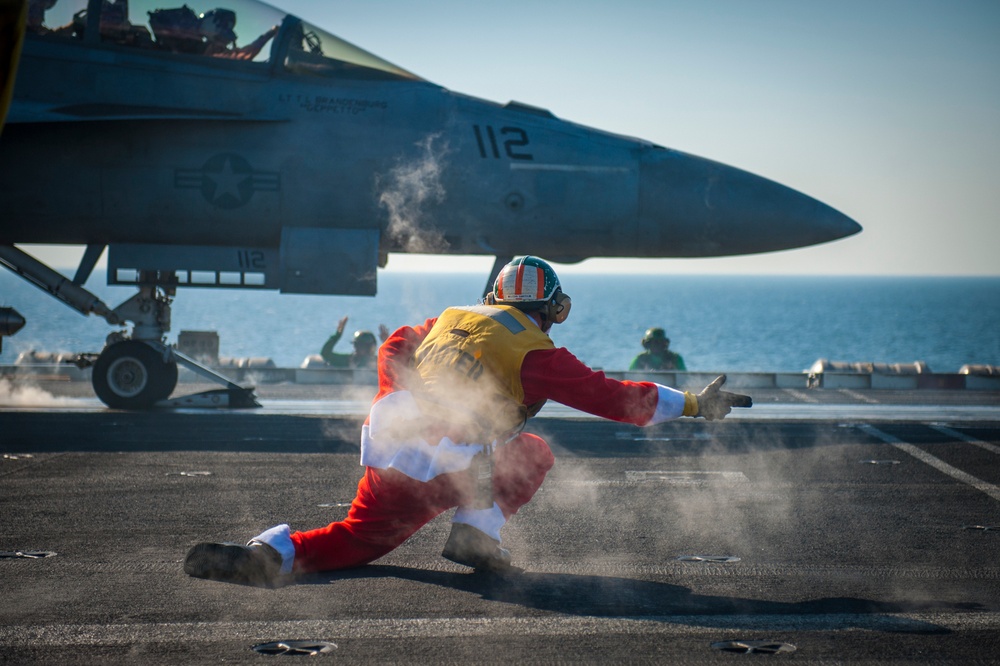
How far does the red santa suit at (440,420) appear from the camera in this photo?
19.2ft

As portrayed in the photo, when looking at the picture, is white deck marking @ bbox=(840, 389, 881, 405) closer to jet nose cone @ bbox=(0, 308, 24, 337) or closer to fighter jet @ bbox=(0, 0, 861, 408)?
fighter jet @ bbox=(0, 0, 861, 408)

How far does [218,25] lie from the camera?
13914 mm

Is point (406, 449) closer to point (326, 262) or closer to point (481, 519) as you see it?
point (481, 519)

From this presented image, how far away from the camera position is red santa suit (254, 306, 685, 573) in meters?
5.85

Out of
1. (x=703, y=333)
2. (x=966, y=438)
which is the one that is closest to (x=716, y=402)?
(x=966, y=438)

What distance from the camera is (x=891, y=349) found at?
99.5 m

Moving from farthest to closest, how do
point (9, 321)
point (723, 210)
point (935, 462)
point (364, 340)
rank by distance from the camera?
point (364, 340)
point (9, 321)
point (723, 210)
point (935, 462)

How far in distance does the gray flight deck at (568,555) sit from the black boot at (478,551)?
14 centimetres

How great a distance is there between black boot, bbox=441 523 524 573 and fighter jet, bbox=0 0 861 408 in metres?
8.05

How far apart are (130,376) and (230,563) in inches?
383

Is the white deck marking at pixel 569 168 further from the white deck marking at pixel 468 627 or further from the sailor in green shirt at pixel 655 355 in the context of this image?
the white deck marking at pixel 468 627

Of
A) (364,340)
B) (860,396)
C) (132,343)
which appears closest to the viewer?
(132,343)

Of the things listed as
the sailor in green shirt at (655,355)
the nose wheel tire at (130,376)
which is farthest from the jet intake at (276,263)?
the sailor in green shirt at (655,355)

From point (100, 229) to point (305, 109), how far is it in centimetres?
322
